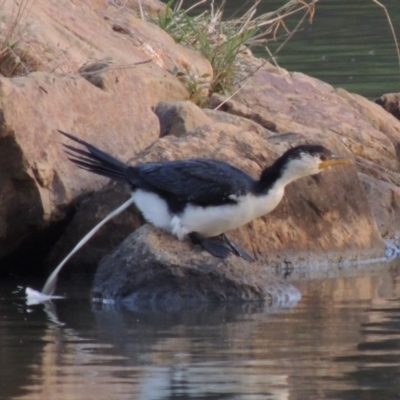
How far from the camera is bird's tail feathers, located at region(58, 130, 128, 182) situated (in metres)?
7.18

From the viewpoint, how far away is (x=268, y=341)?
19.1ft

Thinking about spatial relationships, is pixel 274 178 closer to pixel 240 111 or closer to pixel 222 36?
pixel 240 111

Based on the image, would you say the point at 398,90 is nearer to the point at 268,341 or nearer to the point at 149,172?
the point at 149,172

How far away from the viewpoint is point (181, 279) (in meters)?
6.75

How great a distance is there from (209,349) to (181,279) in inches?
43.5

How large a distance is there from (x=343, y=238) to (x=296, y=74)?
342 cm

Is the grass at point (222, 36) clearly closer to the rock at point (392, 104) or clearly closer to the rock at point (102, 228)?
the rock at point (392, 104)

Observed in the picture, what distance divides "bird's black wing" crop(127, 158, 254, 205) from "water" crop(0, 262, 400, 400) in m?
0.60

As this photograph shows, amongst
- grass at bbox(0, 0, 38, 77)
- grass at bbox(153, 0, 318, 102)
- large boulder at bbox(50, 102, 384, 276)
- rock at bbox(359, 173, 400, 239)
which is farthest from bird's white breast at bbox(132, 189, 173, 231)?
grass at bbox(153, 0, 318, 102)

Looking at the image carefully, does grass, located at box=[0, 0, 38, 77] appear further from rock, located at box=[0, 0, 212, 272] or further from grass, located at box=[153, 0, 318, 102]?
grass, located at box=[153, 0, 318, 102]

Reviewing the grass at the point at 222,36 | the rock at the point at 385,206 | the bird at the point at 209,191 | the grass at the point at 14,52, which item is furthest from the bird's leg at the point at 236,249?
the grass at the point at 222,36

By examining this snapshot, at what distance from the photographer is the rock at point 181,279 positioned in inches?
266

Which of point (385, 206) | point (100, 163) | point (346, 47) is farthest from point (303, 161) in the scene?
point (346, 47)

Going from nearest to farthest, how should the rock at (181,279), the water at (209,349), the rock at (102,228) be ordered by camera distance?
the water at (209,349)
the rock at (181,279)
the rock at (102,228)
